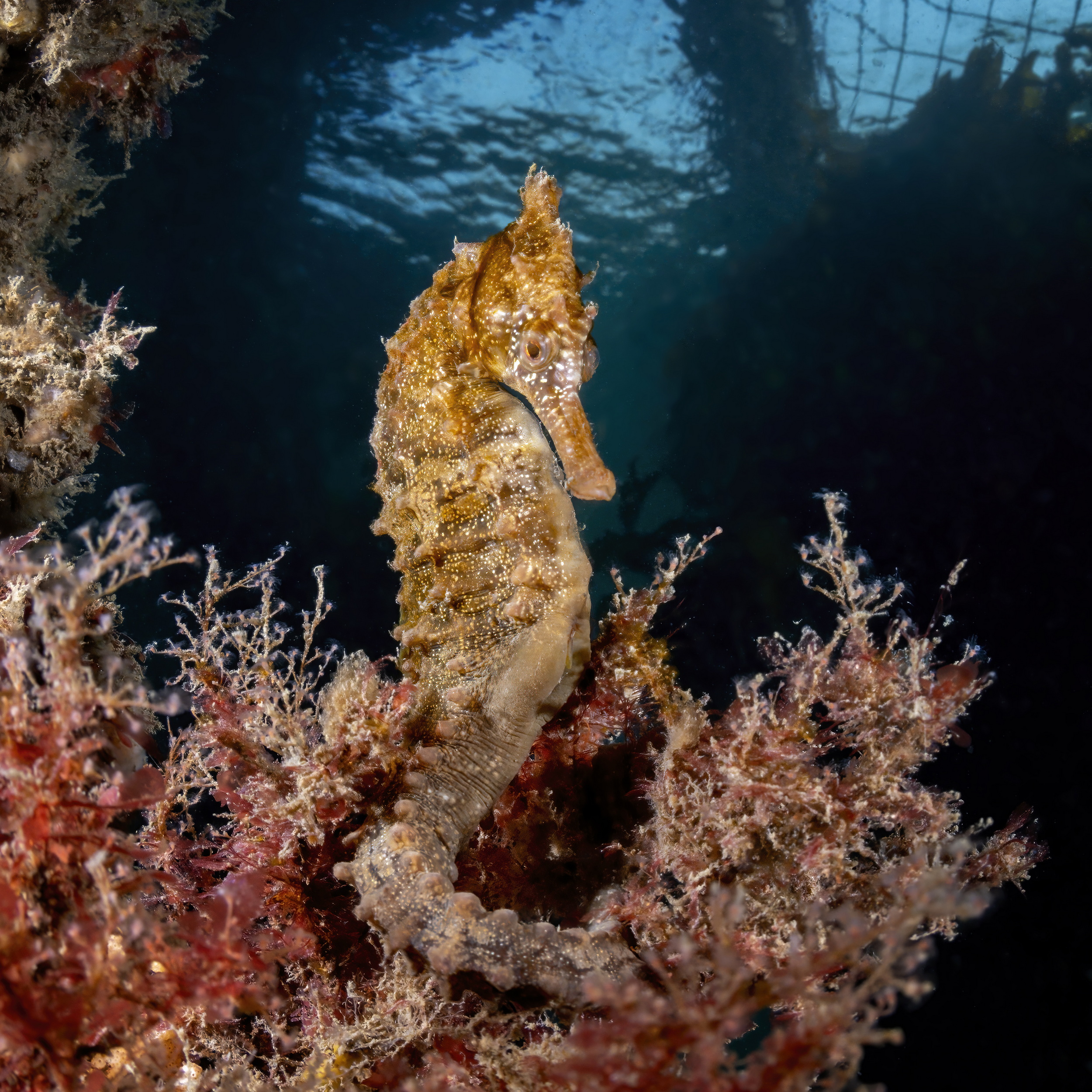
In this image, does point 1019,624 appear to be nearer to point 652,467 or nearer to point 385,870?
point 652,467

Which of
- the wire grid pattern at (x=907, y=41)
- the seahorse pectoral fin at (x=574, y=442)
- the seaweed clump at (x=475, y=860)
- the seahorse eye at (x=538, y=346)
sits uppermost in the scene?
the wire grid pattern at (x=907, y=41)

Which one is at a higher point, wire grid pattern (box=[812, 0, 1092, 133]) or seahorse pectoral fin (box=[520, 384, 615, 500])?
wire grid pattern (box=[812, 0, 1092, 133])

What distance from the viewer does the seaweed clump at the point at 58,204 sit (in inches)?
114

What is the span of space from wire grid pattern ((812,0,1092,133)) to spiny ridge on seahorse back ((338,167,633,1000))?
10.0m

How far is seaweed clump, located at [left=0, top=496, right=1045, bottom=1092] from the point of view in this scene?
1248 millimetres

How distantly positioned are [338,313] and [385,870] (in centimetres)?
1369

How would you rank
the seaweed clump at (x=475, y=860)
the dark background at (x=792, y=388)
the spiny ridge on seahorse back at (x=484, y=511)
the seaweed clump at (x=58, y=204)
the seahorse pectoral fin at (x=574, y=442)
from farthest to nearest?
the dark background at (x=792, y=388)
the seaweed clump at (x=58, y=204)
the seahorse pectoral fin at (x=574, y=442)
the spiny ridge on seahorse back at (x=484, y=511)
the seaweed clump at (x=475, y=860)

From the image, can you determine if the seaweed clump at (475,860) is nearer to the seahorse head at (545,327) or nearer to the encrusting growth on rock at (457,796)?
the encrusting growth on rock at (457,796)

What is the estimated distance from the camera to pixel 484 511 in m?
2.53

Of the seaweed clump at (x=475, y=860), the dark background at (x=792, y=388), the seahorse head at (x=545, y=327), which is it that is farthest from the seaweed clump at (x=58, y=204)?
the dark background at (x=792, y=388)

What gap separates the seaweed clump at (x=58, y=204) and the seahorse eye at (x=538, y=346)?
173 centimetres

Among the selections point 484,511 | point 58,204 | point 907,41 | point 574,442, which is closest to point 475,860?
point 484,511

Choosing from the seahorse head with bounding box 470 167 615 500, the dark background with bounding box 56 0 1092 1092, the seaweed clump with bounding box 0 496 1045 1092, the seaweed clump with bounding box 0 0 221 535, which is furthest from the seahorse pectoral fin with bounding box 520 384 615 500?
the dark background with bounding box 56 0 1092 1092

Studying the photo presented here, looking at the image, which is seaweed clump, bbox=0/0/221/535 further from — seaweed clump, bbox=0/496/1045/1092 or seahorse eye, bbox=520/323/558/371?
seahorse eye, bbox=520/323/558/371
